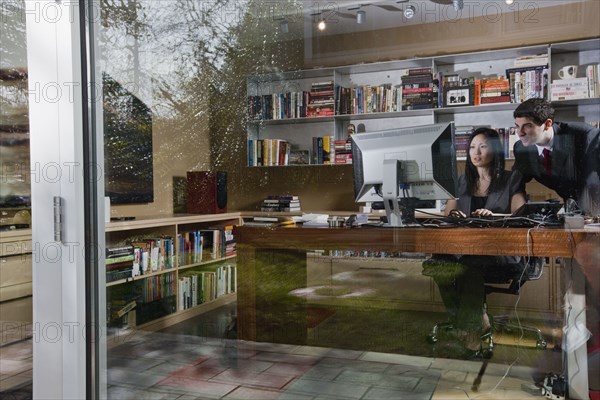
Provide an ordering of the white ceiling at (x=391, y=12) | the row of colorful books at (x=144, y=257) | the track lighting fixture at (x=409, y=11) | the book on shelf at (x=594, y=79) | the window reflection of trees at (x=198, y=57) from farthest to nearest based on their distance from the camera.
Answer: the row of colorful books at (x=144, y=257)
the window reflection of trees at (x=198, y=57)
the track lighting fixture at (x=409, y=11)
the white ceiling at (x=391, y=12)
the book on shelf at (x=594, y=79)

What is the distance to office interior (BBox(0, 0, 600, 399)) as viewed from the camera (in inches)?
63.1

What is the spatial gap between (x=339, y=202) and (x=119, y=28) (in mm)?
1075

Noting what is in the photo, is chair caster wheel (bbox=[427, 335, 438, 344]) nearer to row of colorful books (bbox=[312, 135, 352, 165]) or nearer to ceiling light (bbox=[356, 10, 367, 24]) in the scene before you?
row of colorful books (bbox=[312, 135, 352, 165])

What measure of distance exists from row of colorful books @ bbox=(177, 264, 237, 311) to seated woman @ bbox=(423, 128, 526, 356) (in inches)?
27.6

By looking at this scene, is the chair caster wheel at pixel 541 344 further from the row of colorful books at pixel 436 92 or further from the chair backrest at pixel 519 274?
the row of colorful books at pixel 436 92

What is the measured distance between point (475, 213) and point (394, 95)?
0.44 m

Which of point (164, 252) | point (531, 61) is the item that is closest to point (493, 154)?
point (531, 61)

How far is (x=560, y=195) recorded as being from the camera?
1.42 meters

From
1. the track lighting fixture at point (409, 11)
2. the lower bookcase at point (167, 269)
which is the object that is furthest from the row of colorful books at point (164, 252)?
the track lighting fixture at point (409, 11)

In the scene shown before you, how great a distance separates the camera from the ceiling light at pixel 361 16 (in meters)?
1.64

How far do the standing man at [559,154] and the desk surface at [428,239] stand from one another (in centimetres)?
11

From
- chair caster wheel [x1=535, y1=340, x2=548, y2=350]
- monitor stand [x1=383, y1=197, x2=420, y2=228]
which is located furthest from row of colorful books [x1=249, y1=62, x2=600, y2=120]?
chair caster wheel [x1=535, y1=340, x2=548, y2=350]

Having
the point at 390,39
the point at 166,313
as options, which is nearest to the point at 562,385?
the point at 390,39

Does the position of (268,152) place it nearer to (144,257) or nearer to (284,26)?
(284,26)
